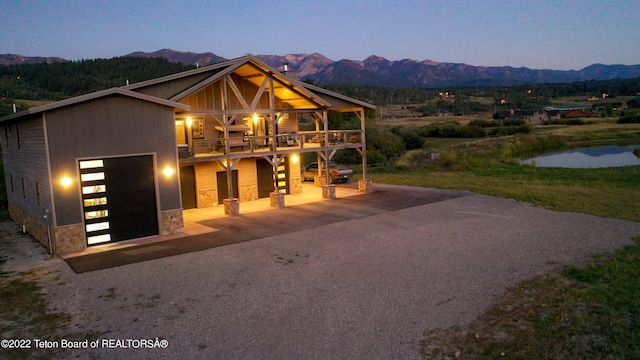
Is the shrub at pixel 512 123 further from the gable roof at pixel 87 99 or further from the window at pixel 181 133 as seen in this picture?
the gable roof at pixel 87 99

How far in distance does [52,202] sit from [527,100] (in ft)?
455

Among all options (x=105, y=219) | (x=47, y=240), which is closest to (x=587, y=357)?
(x=105, y=219)

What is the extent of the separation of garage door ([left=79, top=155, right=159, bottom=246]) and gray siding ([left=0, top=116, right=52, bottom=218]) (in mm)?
1152

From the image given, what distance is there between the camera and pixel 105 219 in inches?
571

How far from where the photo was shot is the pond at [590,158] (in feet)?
142

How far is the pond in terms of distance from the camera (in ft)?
142

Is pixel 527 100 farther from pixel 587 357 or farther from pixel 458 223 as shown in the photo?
pixel 587 357

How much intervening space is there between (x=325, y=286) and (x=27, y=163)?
11.5 m

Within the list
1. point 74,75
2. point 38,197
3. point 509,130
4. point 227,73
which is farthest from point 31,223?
point 509,130

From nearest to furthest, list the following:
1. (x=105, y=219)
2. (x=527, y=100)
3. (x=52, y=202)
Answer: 1. (x=52, y=202)
2. (x=105, y=219)
3. (x=527, y=100)

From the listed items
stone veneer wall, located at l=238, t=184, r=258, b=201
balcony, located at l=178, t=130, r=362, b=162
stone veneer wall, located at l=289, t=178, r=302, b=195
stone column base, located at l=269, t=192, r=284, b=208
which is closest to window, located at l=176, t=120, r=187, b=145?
balcony, located at l=178, t=130, r=362, b=162

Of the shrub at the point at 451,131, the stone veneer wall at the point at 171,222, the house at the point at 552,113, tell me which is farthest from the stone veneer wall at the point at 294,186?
the house at the point at 552,113

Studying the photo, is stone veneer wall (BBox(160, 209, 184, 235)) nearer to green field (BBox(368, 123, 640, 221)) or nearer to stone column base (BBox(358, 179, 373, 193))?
stone column base (BBox(358, 179, 373, 193))

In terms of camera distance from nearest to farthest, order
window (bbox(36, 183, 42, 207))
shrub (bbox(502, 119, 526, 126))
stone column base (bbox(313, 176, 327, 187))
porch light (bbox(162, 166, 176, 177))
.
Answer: window (bbox(36, 183, 42, 207)) < porch light (bbox(162, 166, 176, 177)) < stone column base (bbox(313, 176, 327, 187)) < shrub (bbox(502, 119, 526, 126))
